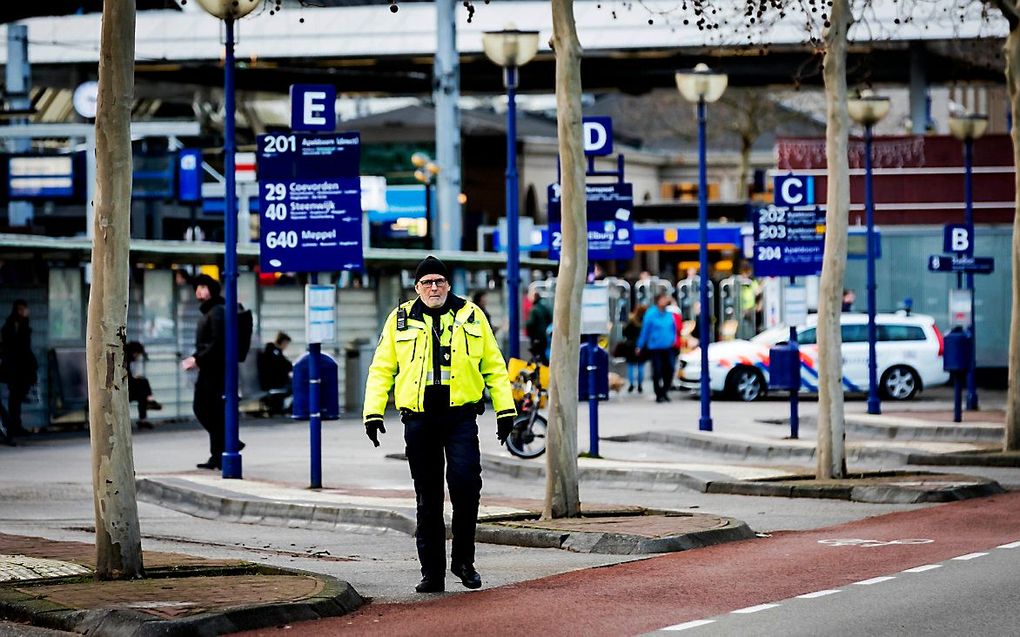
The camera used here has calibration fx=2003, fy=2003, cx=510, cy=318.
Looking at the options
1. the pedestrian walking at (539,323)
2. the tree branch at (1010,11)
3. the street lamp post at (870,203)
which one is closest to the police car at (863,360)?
the pedestrian walking at (539,323)

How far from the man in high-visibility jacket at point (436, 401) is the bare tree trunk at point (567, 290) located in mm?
3379

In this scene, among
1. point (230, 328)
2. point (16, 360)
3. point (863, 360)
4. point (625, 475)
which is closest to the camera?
point (230, 328)

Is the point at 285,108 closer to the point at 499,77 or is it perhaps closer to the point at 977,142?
the point at 499,77

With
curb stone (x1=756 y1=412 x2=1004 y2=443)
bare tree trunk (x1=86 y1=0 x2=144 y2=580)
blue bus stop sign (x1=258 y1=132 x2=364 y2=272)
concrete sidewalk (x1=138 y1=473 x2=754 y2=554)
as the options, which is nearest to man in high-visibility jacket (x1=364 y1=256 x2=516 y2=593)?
bare tree trunk (x1=86 y1=0 x2=144 y2=580)

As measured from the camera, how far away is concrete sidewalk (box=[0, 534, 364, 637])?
9281mm

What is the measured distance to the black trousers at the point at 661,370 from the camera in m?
33.3

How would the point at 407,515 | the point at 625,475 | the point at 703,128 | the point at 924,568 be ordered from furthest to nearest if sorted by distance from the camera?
the point at 703,128, the point at 625,475, the point at 407,515, the point at 924,568

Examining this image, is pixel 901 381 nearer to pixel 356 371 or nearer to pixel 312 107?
pixel 356 371

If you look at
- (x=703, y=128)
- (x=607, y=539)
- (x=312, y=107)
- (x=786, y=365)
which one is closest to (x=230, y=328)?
(x=312, y=107)

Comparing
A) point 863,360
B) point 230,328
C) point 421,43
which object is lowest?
point 863,360

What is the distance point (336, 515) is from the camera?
602 inches

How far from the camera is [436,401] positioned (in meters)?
11.0

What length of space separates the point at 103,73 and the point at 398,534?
5.03m

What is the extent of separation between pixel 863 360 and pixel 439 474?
2357 centimetres
